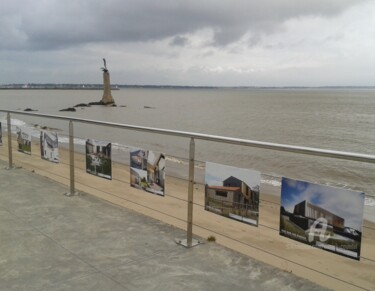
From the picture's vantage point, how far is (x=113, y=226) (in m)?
4.22

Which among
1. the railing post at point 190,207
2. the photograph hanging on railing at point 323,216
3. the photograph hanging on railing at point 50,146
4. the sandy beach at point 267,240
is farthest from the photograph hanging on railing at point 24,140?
the photograph hanging on railing at point 323,216

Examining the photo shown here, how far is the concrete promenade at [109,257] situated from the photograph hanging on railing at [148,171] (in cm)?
42

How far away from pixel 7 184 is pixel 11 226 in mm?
2023

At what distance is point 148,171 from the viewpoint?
167 inches

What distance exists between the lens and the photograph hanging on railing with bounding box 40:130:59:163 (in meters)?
5.87

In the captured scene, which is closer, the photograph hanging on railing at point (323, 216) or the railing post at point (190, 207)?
the photograph hanging on railing at point (323, 216)

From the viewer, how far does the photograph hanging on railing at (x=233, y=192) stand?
3.31 m

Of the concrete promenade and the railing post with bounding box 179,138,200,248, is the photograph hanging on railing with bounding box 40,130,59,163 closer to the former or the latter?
the concrete promenade

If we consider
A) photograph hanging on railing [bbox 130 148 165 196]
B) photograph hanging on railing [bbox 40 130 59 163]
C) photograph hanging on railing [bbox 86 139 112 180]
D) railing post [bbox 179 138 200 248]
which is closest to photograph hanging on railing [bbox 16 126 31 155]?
photograph hanging on railing [bbox 40 130 59 163]

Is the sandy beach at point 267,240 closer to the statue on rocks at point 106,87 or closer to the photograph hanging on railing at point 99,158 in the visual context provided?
the photograph hanging on railing at point 99,158

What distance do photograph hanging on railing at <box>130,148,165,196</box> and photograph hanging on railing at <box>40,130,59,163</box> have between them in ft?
6.28

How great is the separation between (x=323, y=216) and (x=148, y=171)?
6.63 ft

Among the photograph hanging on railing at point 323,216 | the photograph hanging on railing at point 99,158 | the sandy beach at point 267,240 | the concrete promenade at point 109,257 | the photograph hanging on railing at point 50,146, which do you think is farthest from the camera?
the photograph hanging on railing at point 50,146

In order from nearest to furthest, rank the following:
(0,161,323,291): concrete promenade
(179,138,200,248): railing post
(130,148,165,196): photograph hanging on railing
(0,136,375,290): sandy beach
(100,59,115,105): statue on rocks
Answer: (0,161,323,291): concrete promenade → (179,138,200,248): railing post → (130,148,165,196): photograph hanging on railing → (0,136,375,290): sandy beach → (100,59,115,105): statue on rocks
